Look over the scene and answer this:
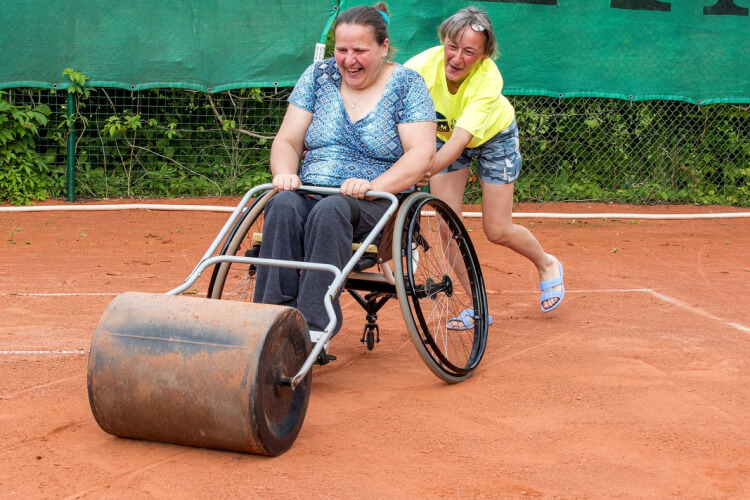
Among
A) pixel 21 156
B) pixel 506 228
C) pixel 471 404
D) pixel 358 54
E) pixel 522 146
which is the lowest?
pixel 471 404

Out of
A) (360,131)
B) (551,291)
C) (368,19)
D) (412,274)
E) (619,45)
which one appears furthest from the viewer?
(619,45)

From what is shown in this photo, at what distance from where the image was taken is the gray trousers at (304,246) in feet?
10.4

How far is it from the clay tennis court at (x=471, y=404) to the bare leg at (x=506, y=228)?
0.29 metres

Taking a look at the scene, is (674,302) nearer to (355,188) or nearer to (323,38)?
(355,188)

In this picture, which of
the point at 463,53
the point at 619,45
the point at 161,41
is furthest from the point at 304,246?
the point at 619,45

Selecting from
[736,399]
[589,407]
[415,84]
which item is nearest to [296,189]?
[415,84]

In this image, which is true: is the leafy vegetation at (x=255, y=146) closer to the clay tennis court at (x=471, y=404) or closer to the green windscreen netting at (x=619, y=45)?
the green windscreen netting at (x=619, y=45)

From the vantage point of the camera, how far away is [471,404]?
10.7ft

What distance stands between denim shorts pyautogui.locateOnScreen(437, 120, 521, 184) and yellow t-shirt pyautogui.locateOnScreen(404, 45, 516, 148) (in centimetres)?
6

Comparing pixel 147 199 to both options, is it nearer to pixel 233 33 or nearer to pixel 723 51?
pixel 233 33

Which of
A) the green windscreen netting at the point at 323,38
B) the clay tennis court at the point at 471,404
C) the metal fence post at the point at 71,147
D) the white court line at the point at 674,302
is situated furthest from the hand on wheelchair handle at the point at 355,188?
the metal fence post at the point at 71,147

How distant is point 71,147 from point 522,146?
386 centimetres

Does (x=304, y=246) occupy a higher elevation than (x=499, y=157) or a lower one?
lower

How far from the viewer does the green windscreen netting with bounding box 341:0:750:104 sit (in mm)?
7367
